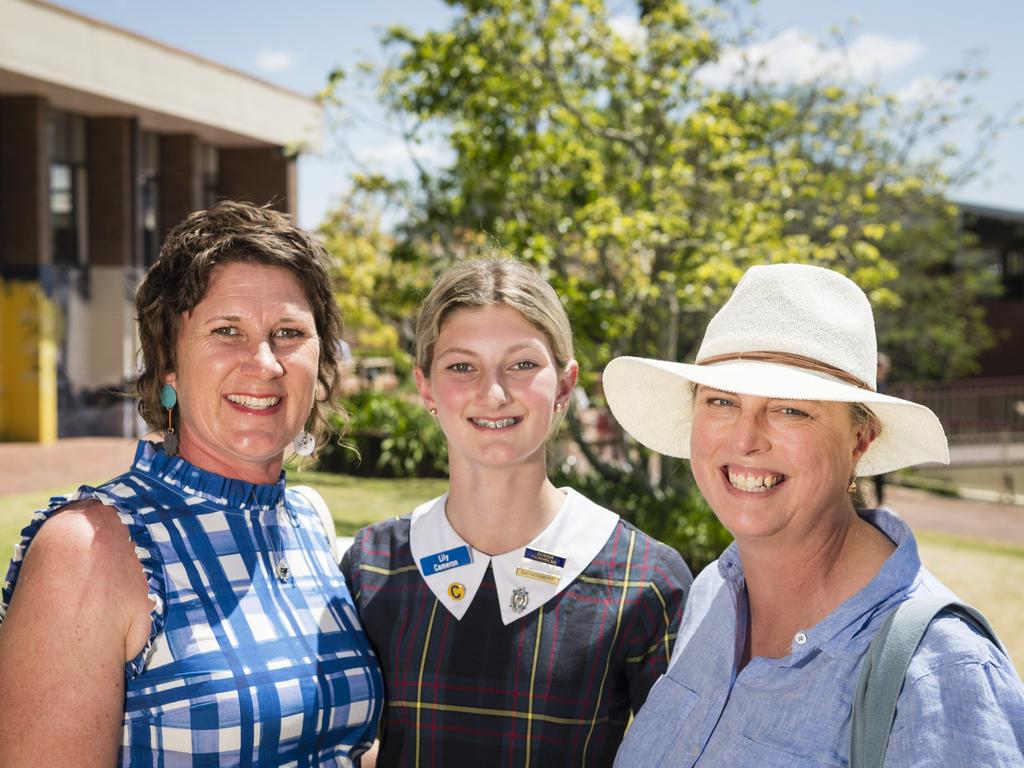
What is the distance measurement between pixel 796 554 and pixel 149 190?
24.6m

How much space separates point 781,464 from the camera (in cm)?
200

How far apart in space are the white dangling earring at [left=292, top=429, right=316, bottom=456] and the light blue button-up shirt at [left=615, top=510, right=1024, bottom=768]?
1.11 m

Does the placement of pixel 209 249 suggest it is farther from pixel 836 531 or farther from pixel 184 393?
pixel 836 531

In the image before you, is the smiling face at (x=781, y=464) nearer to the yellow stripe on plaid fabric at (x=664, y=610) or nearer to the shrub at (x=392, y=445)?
the yellow stripe on plaid fabric at (x=664, y=610)

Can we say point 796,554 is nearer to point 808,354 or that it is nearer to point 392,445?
point 808,354

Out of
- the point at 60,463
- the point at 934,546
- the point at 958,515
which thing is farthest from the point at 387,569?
the point at 60,463

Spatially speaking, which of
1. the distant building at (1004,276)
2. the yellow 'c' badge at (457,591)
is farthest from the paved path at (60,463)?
the distant building at (1004,276)

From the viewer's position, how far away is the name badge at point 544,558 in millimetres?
2502

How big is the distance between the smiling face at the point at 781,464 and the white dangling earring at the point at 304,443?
119 centimetres

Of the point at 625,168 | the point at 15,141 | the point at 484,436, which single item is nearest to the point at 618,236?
the point at 625,168

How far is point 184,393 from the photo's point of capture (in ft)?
7.93

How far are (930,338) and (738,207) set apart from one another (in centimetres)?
1726

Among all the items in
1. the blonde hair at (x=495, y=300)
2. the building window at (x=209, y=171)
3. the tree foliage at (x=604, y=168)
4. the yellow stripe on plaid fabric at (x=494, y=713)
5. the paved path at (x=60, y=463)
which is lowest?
the paved path at (x=60, y=463)

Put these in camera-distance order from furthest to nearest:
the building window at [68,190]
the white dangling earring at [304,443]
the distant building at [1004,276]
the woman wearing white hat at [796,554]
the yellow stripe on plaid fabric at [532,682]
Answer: the distant building at [1004,276] → the building window at [68,190] → the white dangling earring at [304,443] → the yellow stripe on plaid fabric at [532,682] → the woman wearing white hat at [796,554]
